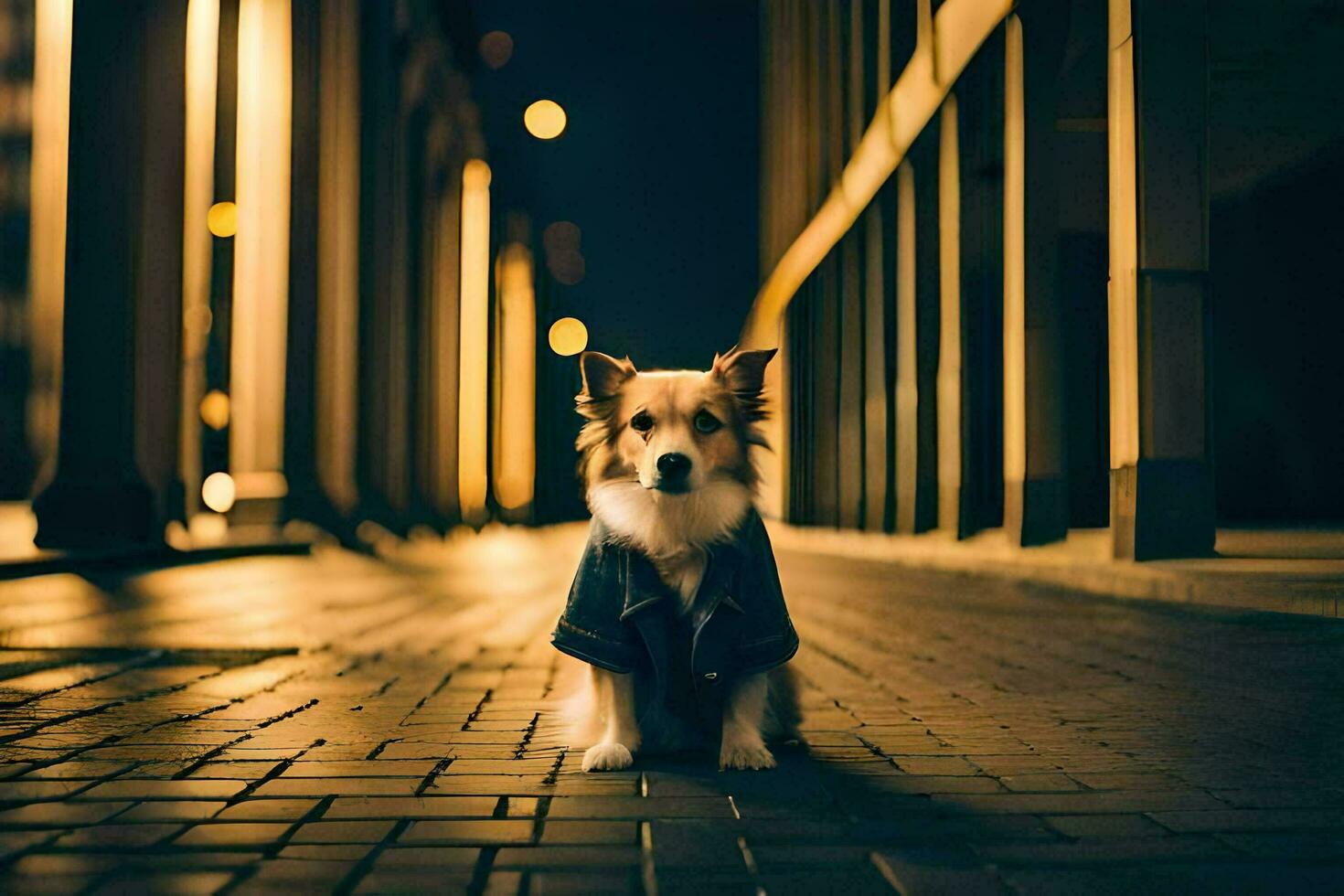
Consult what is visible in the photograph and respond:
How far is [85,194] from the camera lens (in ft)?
31.9

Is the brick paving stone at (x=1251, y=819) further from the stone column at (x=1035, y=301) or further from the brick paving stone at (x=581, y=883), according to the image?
the stone column at (x=1035, y=301)

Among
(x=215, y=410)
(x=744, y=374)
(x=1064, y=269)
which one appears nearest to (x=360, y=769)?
(x=744, y=374)

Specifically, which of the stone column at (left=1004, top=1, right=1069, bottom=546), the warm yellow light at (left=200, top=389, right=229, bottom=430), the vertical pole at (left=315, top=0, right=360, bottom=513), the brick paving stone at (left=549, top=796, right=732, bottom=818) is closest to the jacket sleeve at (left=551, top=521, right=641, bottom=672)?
the brick paving stone at (left=549, top=796, right=732, bottom=818)

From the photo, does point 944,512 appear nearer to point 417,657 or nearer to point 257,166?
point 417,657

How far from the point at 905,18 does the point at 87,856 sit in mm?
12150

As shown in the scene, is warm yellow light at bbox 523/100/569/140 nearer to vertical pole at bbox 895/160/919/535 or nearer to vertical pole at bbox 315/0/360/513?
vertical pole at bbox 315/0/360/513

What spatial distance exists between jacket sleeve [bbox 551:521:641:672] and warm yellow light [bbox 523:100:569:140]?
80.4ft

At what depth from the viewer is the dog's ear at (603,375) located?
307 cm

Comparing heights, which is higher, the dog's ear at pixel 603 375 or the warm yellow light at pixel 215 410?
the warm yellow light at pixel 215 410

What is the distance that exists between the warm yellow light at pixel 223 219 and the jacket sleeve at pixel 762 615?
23836 mm

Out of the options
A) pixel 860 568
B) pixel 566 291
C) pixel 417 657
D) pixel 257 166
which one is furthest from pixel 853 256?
pixel 566 291

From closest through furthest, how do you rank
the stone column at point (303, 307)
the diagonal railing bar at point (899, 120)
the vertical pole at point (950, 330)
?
Answer: the diagonal railing bar at point (899, 120), the vertical pole at point (950, 330), the stone column at point (303, 307)

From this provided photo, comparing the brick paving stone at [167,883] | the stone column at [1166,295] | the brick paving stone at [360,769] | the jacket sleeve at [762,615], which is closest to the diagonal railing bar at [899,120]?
the stone column at [1166,295]

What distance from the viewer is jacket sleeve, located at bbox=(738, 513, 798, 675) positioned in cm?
301
